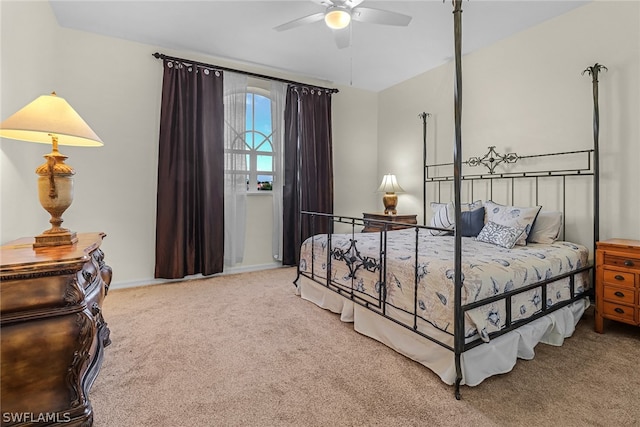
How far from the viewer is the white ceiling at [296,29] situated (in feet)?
9.11

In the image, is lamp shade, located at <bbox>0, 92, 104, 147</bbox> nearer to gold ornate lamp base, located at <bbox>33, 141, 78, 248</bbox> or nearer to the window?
gold ornate lamp base, located at <bbox>33, 141, 78, 248</bbox>

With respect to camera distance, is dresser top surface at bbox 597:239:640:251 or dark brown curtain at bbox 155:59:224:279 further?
dark brown curtain at bbox 155:59:224:279

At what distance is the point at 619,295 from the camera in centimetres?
218

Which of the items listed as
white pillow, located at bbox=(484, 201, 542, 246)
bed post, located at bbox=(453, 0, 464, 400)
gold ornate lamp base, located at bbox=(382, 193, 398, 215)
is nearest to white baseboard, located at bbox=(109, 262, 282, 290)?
gold ornate lamp base, located at bbox=(382, 193, 398, 215)

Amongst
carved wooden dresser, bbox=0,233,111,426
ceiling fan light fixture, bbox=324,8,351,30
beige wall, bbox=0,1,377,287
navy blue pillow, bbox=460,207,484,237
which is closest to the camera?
carved wooden dresser, bbox=0,233,111,426

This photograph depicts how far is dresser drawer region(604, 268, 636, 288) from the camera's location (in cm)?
212

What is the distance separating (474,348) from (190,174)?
3.32m

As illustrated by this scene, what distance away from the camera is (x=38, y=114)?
149 cm

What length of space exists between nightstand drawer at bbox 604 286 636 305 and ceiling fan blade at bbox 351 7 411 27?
253 centimetres

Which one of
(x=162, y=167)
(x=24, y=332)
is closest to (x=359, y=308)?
(x=24, y=332)

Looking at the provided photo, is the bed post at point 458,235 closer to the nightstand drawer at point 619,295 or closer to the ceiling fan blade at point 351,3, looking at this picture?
the ceiling fan blade at point 351,3

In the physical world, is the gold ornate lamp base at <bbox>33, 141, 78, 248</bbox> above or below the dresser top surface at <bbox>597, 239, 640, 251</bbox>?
above

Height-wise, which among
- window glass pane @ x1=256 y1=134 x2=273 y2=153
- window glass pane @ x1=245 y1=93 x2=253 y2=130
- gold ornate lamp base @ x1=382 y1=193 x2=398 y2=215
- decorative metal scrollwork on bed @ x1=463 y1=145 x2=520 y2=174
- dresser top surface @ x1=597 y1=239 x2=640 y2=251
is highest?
window glass pane @ x1=245 y1=93 x2=253 y2=130

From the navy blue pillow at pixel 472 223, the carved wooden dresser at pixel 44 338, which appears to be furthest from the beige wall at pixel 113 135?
the navy blue pillow at pixel 472 223
